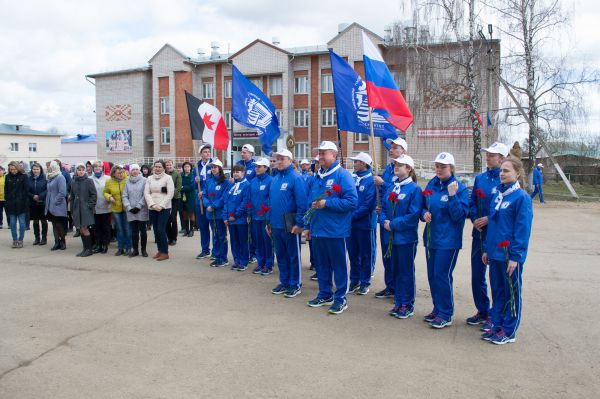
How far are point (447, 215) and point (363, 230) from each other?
74.7 inches

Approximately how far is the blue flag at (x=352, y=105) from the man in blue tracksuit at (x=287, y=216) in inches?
53.3

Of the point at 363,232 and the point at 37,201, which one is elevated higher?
the point at 37,201

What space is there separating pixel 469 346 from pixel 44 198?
10.6 m

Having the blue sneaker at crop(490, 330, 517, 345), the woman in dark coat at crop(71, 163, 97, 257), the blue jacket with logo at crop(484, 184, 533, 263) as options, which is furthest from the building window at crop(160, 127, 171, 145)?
the blue sneaker at crop(490, 330, 517, 345)

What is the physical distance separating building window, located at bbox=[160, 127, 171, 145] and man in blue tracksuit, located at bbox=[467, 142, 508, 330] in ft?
149

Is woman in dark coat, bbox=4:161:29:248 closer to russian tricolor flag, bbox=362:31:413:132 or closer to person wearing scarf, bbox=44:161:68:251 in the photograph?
person wearing scarf, bbox=44:161:68:251

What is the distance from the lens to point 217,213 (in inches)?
368

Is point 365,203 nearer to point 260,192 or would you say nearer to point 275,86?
point 260,192

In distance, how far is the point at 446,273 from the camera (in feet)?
18.4

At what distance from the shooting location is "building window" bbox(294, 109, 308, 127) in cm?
4347

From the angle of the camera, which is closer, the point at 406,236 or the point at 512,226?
the point at 512,226

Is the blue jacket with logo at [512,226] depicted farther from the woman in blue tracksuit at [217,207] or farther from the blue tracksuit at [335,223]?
the woman in blue tracksuit at [217,207]

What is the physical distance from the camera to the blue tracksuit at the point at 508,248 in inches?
194

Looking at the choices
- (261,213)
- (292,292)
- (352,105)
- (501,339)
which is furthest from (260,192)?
(501,339)
